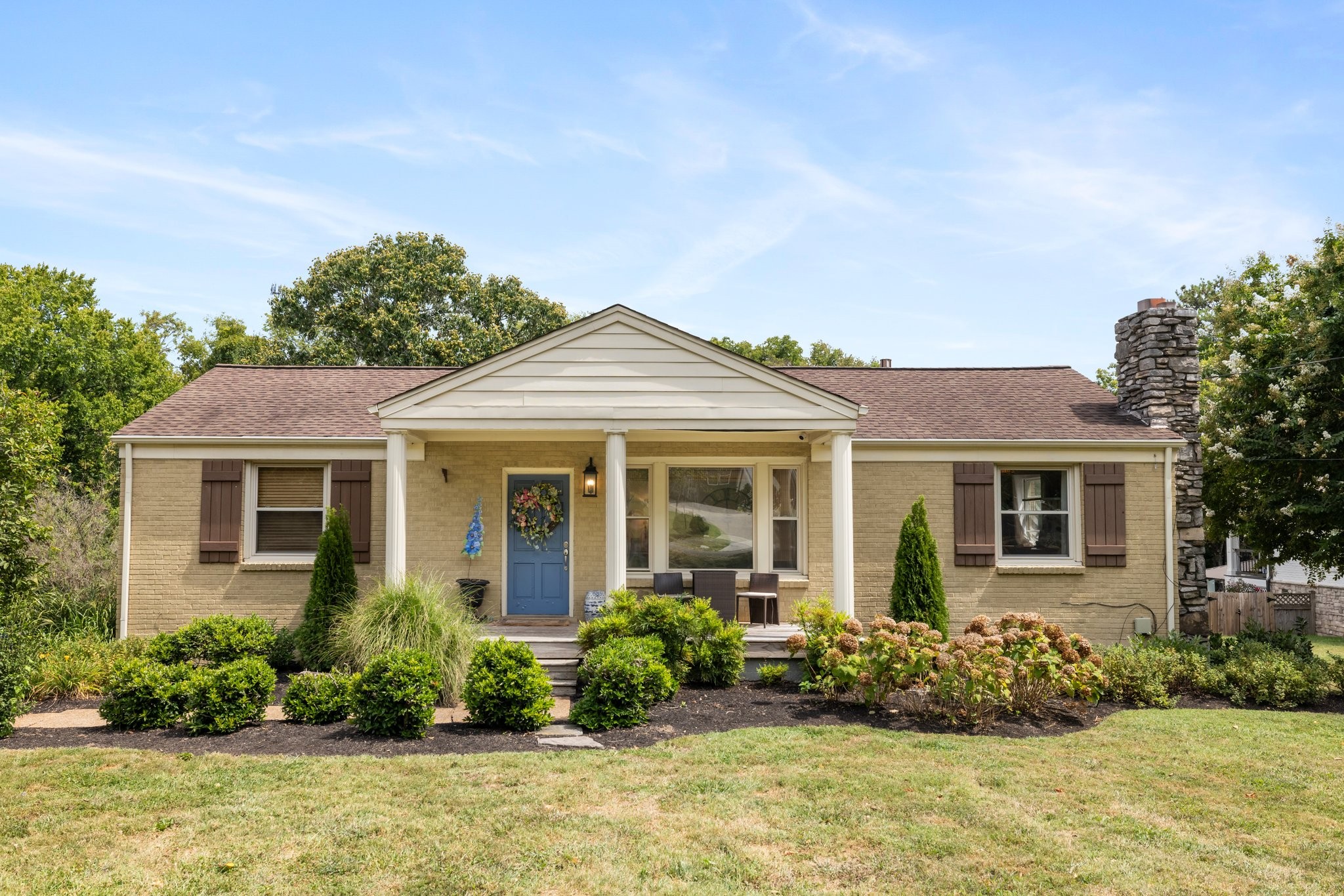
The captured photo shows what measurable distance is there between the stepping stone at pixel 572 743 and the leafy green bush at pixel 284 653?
15.4 ft

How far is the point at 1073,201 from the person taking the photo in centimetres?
1248

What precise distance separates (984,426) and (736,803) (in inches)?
314

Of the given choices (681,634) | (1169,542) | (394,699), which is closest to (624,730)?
(681,634)

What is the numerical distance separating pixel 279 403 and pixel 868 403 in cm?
910

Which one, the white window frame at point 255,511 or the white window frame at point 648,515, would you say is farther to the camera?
the white window frame at point 648,515

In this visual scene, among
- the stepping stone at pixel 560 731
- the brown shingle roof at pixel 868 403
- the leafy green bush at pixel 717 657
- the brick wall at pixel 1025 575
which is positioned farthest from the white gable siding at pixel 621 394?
the stepping stone at pixel 560 731

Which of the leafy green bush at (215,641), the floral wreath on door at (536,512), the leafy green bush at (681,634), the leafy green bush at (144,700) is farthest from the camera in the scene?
the floral wreath on door at (536,512)

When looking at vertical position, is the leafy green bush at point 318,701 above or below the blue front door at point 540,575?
below

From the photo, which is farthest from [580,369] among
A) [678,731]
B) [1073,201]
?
[1073,201]

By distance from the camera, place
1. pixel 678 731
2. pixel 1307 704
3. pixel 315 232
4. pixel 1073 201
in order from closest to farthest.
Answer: pixel 678 731 < pixel 1307 704 < pixel 1073 201 < pixel 315 232

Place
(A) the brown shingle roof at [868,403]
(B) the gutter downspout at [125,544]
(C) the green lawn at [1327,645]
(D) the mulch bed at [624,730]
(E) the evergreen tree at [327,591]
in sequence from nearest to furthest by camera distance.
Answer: (D) the mulch bed at [624,730] < (E) the evergreen tree at [327,591] < (B) the gutter downspout at [125,544] < (A) the brown shingle roof at [868,403] < (C) the green lawn at [1327,645]

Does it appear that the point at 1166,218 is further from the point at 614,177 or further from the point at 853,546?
the point at 614,177

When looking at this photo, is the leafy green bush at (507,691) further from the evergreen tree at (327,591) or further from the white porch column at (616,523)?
the evergreen tree at (327,591)

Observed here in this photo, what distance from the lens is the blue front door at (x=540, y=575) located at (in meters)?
11.9
